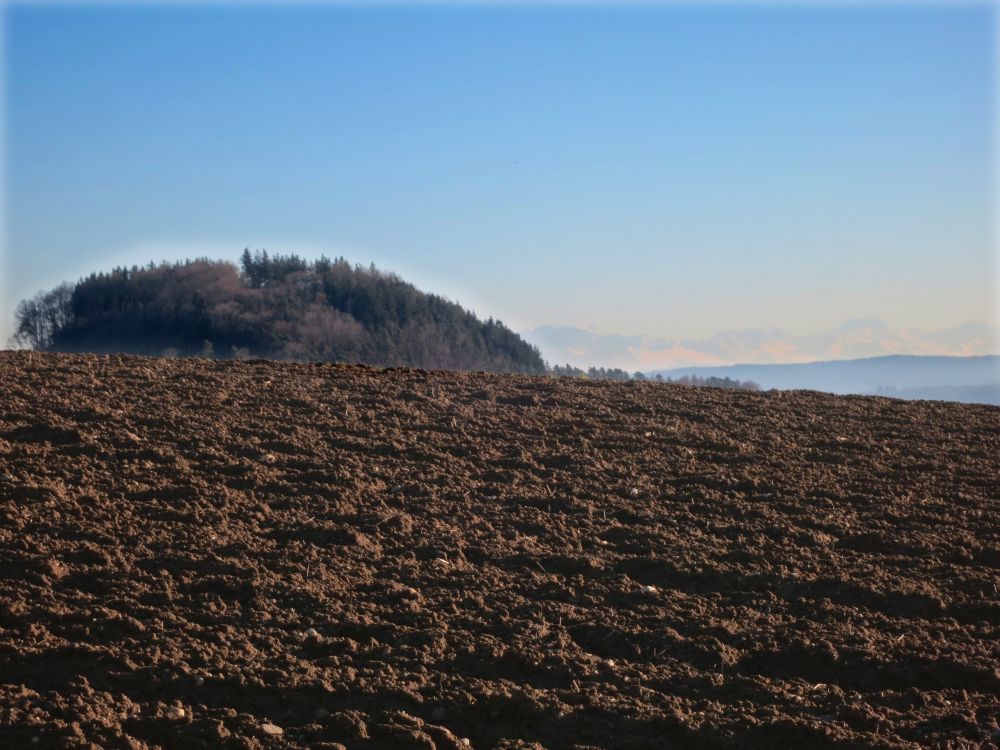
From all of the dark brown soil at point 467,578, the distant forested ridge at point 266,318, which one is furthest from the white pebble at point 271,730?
the distant forested ridge at point 266,318

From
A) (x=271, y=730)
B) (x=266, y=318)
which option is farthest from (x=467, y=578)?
(x=266, y=318)

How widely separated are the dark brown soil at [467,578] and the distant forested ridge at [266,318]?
4730 mm

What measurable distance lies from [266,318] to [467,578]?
935cm

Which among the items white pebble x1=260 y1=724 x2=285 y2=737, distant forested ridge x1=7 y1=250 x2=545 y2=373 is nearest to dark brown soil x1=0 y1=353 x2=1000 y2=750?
white pebble x1=260 y1=724 x2=285 y2=737

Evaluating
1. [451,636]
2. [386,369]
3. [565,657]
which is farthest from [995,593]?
[386,369]

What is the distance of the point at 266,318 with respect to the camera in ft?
44.7

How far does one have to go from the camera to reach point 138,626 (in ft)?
13.9

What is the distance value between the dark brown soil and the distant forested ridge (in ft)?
15.5

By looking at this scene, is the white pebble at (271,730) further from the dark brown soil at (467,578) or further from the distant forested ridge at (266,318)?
the distant forested ridge at (266,318)

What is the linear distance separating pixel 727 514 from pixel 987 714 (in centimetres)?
213

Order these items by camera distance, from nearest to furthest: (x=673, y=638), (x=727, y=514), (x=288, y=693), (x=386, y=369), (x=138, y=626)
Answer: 1. (x=288, y=693)
2. (x=138, y=626)
3. (x=673, y=638)
4. (x=727, y=514)
5. (x=386, y=369)

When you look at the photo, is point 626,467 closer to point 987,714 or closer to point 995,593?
point 995,593

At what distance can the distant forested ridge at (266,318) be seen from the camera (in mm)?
12805

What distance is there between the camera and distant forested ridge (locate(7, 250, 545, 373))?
42.0 feet
